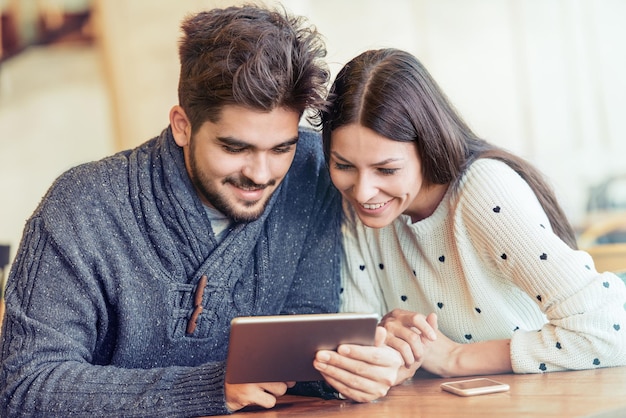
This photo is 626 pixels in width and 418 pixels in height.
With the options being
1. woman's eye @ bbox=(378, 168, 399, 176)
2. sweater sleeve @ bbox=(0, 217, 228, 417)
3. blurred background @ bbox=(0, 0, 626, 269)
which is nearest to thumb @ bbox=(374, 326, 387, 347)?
sweater sleeve @ bbox=(0, 217, 228, 417)

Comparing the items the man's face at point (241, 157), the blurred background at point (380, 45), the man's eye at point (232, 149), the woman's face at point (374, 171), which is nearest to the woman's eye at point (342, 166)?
→ the woman's face at point (374, 171)

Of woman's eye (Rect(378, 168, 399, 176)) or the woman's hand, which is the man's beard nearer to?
woman's eye (Rect(378, 168, 399, 176))

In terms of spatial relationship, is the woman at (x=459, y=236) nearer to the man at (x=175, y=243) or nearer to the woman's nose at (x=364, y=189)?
the woman's nose at (x=364, y=189)

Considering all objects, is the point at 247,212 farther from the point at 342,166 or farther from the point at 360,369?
the point at 360,369

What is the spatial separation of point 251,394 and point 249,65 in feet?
2.36

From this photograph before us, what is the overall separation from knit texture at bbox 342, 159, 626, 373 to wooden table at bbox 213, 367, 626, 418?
0.07m

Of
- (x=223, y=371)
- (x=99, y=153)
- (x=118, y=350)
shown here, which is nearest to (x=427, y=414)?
(x=223, y=371)

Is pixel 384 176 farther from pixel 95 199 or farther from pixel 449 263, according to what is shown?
pixel 95 199

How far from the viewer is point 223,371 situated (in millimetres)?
1588

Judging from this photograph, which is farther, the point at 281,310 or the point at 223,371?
the point at 281,310

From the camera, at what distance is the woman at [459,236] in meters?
1.71

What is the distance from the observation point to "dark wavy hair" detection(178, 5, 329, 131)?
1798mm

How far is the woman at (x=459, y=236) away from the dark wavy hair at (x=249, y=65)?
0.09 metres

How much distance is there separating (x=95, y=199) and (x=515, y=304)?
1032mm
